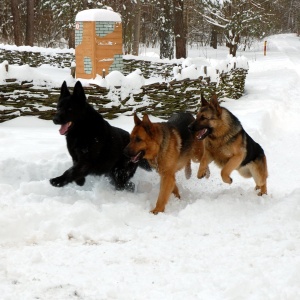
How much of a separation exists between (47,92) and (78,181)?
4.20 meters

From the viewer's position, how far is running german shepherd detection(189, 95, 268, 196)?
556cm

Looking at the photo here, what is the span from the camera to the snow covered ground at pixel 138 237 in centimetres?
317

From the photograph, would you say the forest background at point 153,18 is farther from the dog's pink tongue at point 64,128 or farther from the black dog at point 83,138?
the dog's pink tongue at point 64,128

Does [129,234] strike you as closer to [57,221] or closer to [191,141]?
[57,221]

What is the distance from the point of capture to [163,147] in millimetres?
5246

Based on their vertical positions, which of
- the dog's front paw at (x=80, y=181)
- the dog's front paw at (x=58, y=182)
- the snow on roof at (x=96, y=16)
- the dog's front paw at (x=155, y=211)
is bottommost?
the dog's front paw at (x=155, y=211)

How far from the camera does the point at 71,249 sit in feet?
12.8

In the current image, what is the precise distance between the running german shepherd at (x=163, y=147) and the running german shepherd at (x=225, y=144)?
250mm

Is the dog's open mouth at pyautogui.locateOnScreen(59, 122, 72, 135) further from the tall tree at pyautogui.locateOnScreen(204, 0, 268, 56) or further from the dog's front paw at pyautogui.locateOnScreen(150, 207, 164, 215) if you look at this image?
the tall tree at pyautogui.locateOnScreen(204, 0, 268, 56)

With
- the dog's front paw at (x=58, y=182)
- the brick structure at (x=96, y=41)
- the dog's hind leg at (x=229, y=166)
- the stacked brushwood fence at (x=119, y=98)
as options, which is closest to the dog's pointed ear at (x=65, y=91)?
the dog's front paw at (x=58, y=182)

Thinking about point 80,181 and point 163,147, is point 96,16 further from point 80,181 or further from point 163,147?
point 163,147

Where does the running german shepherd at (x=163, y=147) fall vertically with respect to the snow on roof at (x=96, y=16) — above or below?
below

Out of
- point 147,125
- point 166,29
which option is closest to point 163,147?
point 147,125

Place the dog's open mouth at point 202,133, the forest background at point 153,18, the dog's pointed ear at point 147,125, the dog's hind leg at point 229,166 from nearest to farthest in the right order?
the dog's pointed ear at point 147,125, the dog's open mouth at point 202,133, the dog's hind leg at point 229,166, the forest background at point 153,18
